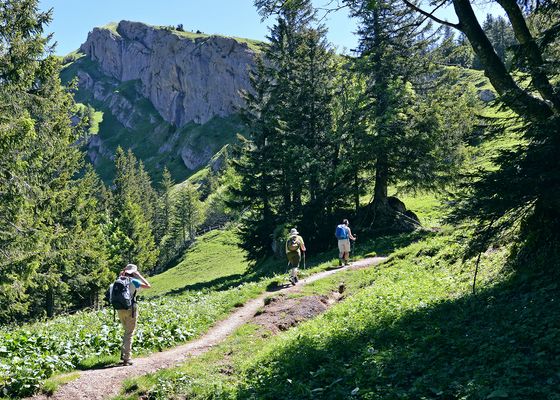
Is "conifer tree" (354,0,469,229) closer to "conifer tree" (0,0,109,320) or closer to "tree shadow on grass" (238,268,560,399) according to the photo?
"conifer tree" (0,0,109,320)

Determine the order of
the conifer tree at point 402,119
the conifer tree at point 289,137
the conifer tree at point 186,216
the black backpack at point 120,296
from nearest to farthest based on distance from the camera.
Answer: the black backpack at point 120,296
the conifer tree at point 402,119
the conifer tree at point 289,137
the conifer tree at point 186,216

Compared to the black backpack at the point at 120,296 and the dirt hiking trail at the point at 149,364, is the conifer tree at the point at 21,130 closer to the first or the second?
the black backpack at the point at 120,296

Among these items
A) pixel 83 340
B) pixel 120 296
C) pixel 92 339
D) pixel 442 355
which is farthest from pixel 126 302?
pixel 442 355

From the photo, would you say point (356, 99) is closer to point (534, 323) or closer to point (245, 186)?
point (245, 186)

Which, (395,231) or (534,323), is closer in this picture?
(534,323)

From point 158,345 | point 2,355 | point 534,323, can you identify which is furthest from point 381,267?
point 2,355

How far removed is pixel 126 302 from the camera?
10883 mm

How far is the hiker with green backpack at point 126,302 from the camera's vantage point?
1090cm

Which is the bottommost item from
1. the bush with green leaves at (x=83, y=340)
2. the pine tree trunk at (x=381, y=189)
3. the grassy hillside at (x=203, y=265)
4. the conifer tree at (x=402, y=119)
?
the grassy hillside at (x=203, y=265)

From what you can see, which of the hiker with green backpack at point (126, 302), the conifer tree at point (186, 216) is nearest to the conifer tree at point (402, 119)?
the hiker with green backpack at point (126, 302)

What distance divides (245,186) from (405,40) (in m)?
15.2

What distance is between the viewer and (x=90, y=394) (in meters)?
9.21

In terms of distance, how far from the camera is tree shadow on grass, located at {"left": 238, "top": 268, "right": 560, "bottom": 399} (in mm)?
5594

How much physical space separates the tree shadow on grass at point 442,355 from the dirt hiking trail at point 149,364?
3.20m
